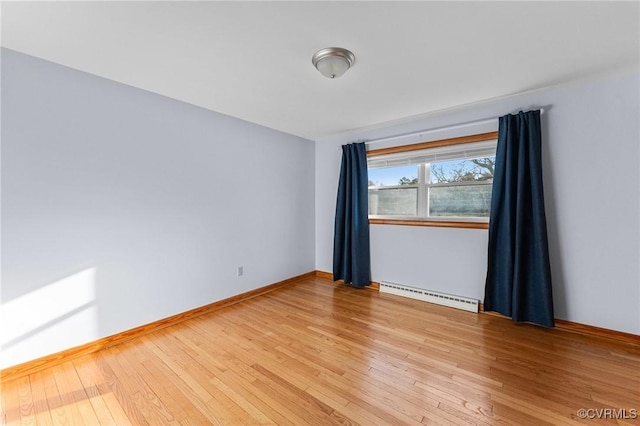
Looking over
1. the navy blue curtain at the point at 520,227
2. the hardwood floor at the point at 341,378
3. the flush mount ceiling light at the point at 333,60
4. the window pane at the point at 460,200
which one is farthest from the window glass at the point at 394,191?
the flush mount ceiling light at the point at 333,60

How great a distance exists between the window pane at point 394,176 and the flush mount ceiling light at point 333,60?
6.15 ft

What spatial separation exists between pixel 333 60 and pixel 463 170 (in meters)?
2.08

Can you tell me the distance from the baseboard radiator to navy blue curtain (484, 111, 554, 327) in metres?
0.27

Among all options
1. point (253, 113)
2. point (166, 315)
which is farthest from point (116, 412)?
point (253, 113)

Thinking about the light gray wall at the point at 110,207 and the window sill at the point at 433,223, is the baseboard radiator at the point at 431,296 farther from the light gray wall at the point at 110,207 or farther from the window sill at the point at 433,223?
the light gray wall at the point at 110,207

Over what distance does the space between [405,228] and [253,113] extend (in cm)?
242

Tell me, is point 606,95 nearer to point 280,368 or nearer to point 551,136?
point 551,136

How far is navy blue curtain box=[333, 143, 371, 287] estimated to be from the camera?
3.68m

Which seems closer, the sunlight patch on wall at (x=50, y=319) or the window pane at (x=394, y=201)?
the sunlight patch on wall at (x=50, y=319)

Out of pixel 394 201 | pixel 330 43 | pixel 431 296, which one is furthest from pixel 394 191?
→ pixel 330 43

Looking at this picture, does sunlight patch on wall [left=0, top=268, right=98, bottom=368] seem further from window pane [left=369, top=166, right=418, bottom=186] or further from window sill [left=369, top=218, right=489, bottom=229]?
window pane [left=369, top=166, right=418, bottom=186]

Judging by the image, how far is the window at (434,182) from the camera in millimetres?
2928

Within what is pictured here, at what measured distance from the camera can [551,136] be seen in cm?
250

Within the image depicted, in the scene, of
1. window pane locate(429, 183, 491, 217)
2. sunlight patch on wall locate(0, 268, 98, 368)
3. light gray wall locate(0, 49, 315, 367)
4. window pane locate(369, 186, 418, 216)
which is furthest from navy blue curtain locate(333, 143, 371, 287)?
sunlight patch on wall locate(0, 268, 98, 368)
